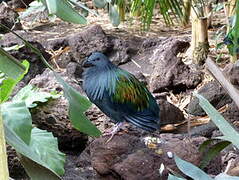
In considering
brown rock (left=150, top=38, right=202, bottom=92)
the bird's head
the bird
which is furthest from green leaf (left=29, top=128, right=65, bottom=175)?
brown rock (left=150, top=38, right=202, bottom=92)

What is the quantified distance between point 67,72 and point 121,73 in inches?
63.4

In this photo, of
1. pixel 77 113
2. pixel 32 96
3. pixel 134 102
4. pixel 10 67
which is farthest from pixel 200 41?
pixel 10 67

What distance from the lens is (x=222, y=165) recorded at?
271 cm

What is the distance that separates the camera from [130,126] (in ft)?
9.78

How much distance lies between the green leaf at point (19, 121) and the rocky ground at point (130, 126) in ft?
1.99

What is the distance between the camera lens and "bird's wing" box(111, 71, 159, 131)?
295cm

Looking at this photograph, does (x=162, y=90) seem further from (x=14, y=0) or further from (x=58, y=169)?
(x=14, y=0)

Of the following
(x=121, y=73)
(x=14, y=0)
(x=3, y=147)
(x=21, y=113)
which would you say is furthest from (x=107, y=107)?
(x=14, y=0)

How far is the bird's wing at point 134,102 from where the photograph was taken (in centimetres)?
295

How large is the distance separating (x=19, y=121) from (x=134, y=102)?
186 cm

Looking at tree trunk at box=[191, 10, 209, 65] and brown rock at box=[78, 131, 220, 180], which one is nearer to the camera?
brown rock at box=[78, 131, 220, 180]

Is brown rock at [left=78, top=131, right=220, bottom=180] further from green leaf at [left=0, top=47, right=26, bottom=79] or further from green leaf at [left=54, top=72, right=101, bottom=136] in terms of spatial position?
green leaf at [left=0, top=47, right=26, bottom=79]

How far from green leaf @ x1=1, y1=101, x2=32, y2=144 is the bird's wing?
1.61 meters

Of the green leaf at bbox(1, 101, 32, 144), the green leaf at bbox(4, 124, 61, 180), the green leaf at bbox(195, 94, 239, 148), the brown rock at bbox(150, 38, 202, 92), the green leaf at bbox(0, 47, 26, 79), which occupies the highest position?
the green leaf at bbox(0, 47, 26, 79)
